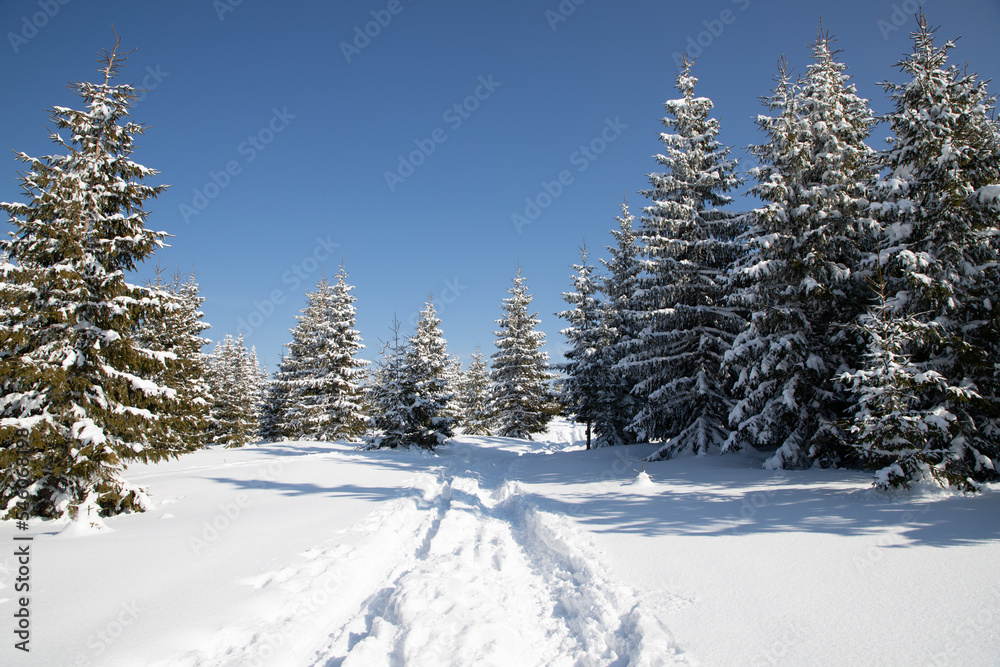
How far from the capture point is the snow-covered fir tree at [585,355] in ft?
80.8

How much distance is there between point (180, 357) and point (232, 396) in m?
25.2

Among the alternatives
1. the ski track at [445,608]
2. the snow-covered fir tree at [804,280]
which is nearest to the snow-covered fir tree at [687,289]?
the snow-covered fir tree at [804,280]

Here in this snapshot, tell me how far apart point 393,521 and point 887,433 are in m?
10.0

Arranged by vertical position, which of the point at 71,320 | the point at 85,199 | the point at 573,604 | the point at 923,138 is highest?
the point at 923,138

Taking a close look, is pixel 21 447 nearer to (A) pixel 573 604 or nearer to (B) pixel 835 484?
(A) pixel 573 604

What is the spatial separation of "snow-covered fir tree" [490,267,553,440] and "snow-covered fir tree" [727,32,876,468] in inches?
843

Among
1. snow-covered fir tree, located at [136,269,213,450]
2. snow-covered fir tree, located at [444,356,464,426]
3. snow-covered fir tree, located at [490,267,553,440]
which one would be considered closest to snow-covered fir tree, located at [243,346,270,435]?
snow-covered fir tree, located at [136,269,213,450]

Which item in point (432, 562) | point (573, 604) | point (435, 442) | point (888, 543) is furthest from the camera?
point (435, 442)

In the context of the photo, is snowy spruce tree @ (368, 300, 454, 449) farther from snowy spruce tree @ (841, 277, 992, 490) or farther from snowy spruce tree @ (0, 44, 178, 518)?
snowy spruce tree @ (841, 277, 992, 490)

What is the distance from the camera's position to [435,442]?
25.6 m

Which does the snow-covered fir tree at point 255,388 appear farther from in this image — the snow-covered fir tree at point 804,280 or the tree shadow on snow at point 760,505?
the snow-covered fir tree at point 804,280

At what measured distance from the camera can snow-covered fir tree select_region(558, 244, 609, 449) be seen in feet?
80.8

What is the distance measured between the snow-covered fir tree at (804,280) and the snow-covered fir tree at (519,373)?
70.2 ft

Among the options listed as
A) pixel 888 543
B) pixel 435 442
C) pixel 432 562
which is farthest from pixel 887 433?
pixel 435 442
